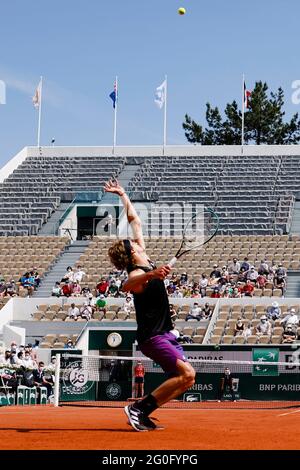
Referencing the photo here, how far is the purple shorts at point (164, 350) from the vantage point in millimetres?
10773

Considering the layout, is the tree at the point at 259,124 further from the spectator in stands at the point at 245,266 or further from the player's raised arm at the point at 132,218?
the player's raised arm at the point at 132,218

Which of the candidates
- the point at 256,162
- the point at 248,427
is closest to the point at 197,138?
the point at 256,162

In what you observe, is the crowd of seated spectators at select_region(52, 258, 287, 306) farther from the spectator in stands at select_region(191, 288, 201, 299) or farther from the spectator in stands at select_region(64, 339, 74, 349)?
the spectator in stands at select_region(64, 339, 74, 349)

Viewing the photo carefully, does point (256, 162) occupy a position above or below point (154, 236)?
above

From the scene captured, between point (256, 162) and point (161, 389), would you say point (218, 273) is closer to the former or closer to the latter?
point (256, 162)

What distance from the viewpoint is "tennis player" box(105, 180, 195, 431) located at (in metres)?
10.6

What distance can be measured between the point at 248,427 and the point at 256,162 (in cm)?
4692

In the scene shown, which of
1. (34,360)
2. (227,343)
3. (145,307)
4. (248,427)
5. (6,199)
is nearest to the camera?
(145,307)

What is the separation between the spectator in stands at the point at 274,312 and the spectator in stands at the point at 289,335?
2.29m

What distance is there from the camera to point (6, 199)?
56.1 meters

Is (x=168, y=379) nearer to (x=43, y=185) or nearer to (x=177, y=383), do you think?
(x=177, y=383)

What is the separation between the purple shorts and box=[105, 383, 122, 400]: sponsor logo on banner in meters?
18.5

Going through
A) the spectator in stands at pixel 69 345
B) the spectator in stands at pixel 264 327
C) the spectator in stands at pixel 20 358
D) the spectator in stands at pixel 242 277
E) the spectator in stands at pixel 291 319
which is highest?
the spectator in stands at pixel 242 277

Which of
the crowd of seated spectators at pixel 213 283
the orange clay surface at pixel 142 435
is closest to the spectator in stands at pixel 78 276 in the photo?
the crowd of seated spectators at pixel 213 283
